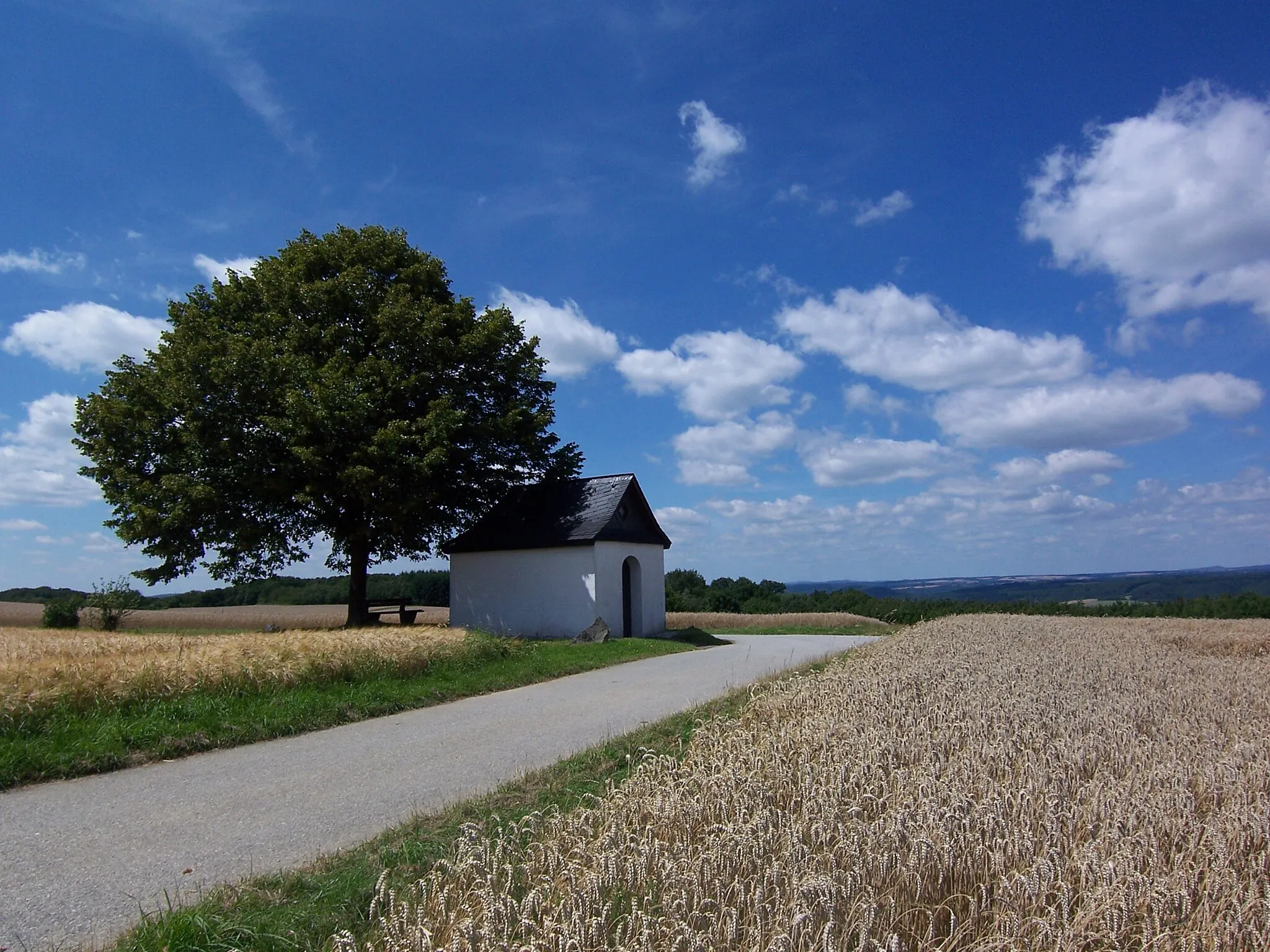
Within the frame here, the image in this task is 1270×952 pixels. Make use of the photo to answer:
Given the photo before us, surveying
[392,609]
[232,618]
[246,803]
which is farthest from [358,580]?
[246,803]

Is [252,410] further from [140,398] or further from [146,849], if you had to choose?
[146,849]

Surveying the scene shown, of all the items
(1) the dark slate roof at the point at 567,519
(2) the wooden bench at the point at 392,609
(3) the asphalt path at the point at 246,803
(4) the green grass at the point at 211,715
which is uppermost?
(1) the dark slate roof at the point at 567,519

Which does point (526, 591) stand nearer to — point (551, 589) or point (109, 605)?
point (551, 589)

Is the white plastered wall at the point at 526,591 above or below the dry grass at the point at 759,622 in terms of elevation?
above

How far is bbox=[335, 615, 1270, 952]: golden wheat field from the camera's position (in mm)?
3049

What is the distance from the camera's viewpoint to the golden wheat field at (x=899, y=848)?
3049 millimetres

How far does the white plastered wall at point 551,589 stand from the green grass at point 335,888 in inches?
601

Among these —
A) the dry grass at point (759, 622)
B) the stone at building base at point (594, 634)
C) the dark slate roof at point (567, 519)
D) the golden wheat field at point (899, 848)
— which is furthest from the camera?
the dry grass at point (759, 622)

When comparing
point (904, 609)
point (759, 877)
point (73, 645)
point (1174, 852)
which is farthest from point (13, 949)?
point (904, 609)

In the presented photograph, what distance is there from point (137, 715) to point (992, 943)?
908 centimetres

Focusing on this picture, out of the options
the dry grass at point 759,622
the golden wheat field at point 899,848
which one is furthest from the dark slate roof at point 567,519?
the golden wheat field at point 899,848

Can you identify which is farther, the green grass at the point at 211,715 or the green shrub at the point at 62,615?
the green shrub at the point at 62,615

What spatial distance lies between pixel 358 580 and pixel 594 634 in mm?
8115

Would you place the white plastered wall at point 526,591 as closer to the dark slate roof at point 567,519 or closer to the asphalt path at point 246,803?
the dark slate roof at point 567,519
